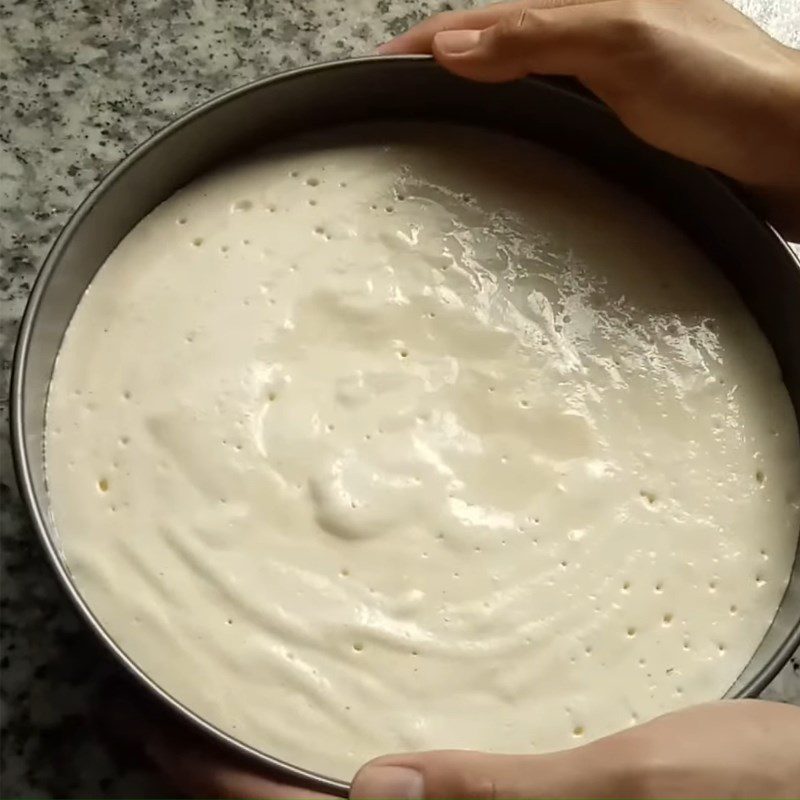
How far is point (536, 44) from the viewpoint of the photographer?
77cm

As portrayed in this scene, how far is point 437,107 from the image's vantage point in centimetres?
85

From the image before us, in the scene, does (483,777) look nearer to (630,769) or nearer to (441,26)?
(630,769)

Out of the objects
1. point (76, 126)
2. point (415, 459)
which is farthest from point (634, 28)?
point (76, 126)

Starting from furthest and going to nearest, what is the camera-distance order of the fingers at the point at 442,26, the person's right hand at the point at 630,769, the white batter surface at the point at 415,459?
1. the fingers at the point at 442,26
2. the white batter surface at the point at 415,459
3. the person's right hand at the point at 630,769

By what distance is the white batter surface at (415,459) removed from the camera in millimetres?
690

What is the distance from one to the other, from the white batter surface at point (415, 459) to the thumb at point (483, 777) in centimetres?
9

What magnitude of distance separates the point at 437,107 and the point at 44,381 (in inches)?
15.1

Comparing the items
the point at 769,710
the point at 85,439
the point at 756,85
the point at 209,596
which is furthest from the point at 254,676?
the point at 756,85

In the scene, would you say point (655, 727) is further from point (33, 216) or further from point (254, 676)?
point (33, 216)

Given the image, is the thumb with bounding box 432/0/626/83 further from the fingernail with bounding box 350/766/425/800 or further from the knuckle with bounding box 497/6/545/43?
the fingernail with bounding box 350/766/425/800

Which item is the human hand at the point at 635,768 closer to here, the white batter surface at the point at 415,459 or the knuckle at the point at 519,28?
the white batter surface at the point at 415,459

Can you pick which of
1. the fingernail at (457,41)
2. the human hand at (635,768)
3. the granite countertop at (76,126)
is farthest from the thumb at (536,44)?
the human hand at (635,768)

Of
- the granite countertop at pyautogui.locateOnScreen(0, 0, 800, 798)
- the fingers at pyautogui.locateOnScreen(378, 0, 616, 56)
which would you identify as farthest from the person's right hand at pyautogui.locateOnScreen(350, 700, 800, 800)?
the fingers at pyautogui.locateOnScreen(378, 0, 616, 56)

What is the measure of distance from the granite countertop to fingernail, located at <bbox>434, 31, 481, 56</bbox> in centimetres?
17
